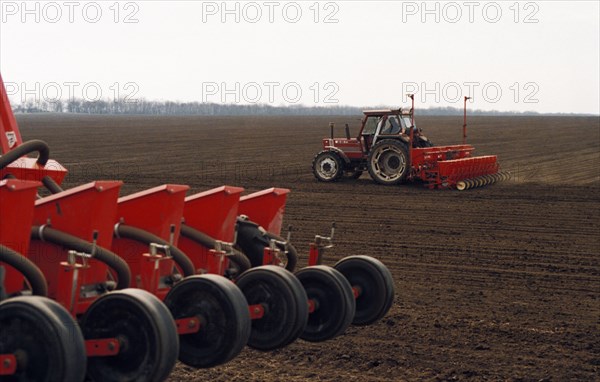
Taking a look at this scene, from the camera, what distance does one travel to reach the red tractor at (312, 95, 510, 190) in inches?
921

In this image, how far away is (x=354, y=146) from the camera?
986 inches

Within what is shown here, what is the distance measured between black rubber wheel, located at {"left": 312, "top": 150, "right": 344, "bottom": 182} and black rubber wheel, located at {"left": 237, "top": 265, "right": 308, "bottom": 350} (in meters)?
17.3

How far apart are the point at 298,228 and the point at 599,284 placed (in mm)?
6118

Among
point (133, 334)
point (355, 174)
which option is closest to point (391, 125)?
point (355, 174)

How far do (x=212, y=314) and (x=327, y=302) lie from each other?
1.48 metres

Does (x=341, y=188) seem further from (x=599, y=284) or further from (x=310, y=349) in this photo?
(x=310, y=349)

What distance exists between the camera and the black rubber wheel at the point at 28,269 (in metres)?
6.15

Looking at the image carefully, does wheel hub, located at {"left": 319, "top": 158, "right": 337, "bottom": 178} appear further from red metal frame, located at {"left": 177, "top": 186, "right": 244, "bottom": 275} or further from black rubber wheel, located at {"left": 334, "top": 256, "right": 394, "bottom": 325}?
red metal frame, located at {"left": 177, "top": 186, "right": 244, "bottom": 275}

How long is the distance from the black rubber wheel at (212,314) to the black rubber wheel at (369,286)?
1.93m

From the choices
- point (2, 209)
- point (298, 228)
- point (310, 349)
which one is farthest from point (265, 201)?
point (298, 228)

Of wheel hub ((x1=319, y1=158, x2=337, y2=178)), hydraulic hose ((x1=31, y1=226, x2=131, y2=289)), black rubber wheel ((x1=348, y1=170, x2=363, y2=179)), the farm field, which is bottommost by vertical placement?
the farm field

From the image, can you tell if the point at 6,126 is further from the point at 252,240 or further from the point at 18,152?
the point at 252,240

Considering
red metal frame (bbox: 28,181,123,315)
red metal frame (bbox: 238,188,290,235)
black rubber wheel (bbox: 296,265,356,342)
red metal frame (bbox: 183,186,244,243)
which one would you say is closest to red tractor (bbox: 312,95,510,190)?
red metal frame (bbox: 238,188,290,235)

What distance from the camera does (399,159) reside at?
77.8 ft
